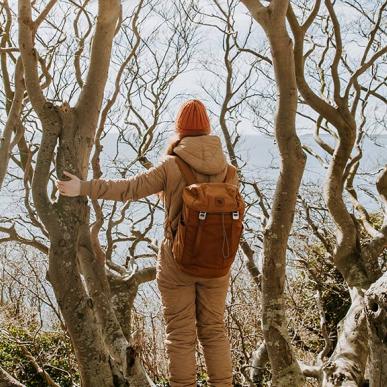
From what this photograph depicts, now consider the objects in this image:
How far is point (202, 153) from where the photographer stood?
9.70ft

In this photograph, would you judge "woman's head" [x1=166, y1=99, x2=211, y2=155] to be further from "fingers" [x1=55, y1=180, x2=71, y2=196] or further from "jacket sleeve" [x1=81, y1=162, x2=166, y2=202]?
"fingers" [x1=55, y1=180, x2=71, y2=196]

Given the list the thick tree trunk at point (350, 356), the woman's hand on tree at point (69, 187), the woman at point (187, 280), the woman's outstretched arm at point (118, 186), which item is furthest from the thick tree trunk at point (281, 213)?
the woman's hand on tree at point (69, 187)

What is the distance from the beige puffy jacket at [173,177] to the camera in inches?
112

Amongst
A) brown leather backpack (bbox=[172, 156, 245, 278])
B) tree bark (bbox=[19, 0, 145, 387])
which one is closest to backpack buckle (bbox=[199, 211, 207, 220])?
brown leather backpack (bbox=[172, 156, 245, 278])

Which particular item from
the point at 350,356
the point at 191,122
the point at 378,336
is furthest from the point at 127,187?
the point at 350,356

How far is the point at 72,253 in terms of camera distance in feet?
9.05

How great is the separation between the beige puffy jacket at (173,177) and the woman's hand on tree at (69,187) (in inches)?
4.0

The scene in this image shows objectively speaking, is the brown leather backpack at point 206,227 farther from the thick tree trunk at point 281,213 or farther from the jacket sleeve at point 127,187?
the thick tree trunk at point 281,213

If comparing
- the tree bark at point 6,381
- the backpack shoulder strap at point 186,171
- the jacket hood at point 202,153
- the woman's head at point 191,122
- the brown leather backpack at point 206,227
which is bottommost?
the tree bark at point 6,381

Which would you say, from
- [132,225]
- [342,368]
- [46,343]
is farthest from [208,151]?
[46,343]

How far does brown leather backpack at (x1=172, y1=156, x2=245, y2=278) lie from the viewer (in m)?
2.87

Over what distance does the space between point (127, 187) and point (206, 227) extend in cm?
46

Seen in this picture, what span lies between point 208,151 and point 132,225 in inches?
189

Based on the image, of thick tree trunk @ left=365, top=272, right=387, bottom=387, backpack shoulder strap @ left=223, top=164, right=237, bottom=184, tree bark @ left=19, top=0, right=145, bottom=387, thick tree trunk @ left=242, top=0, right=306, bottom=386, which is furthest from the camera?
thick tree trunk @ left=242, top=0, right=306, bottom=386
